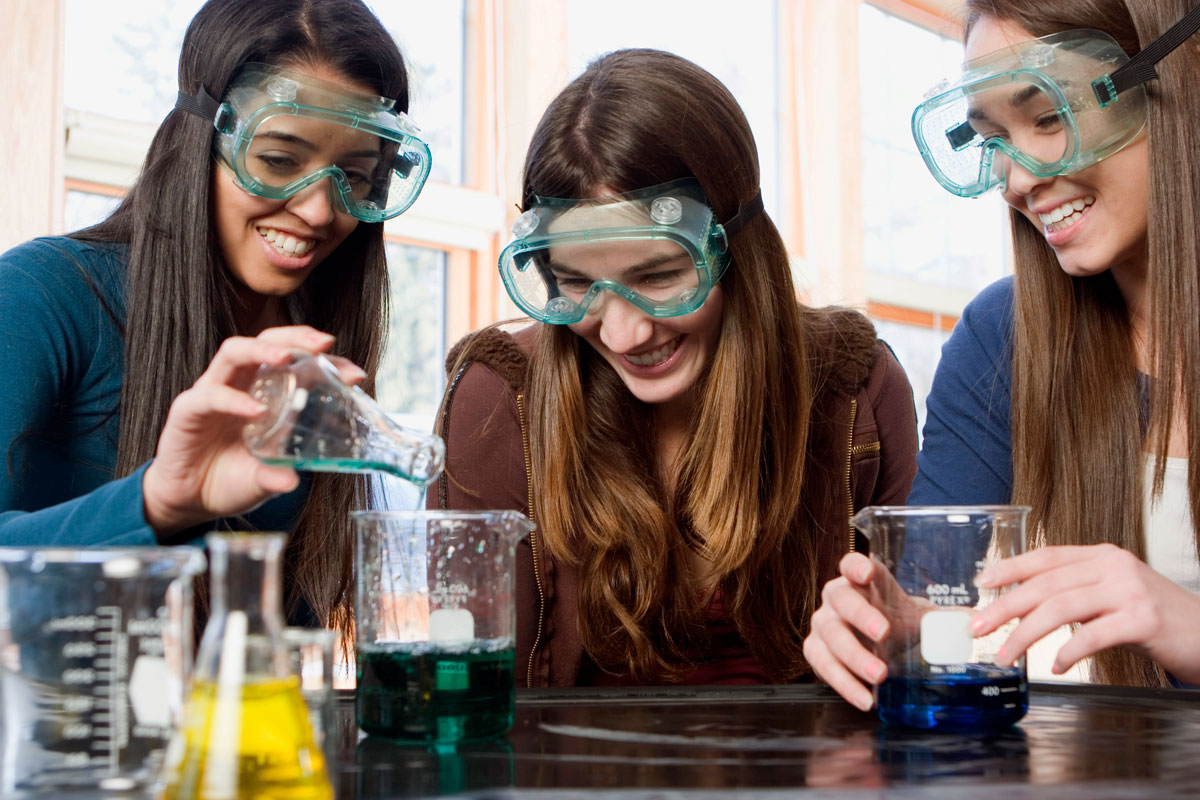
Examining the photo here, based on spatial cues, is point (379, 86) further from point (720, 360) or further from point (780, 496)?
point (780, 496)

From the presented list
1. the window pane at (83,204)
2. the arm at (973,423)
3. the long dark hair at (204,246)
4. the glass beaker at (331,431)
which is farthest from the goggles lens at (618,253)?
the window pane at (83,204)

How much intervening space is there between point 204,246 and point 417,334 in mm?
2469

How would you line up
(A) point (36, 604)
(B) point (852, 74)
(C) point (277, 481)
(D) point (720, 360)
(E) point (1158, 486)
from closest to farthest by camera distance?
(A) point (36, 604) → (C) point (277, 481) → (E) point (1158, 486) → (D) point (720, 360) → (B) point (852, 74)

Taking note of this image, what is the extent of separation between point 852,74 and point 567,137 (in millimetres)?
4205

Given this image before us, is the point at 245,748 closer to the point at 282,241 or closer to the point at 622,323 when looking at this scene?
the point at 622,323

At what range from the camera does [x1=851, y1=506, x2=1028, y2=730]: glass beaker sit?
1.07 metres

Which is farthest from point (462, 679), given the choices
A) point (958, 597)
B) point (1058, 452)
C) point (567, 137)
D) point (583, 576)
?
point (1058, 452)

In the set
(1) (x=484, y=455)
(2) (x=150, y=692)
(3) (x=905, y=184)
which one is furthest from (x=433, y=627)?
(3) (x=905, y=184)

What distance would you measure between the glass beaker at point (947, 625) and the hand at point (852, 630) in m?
0.03

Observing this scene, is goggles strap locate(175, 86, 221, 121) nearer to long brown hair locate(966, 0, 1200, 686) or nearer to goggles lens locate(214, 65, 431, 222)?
goggles lens locate(214, 65, 431, 222)

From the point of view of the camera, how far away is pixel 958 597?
107 cm

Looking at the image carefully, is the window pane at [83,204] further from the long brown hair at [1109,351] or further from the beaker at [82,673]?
the beaker at [82,673]

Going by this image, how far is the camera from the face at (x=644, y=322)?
5.67ft

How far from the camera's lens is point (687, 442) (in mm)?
1971
